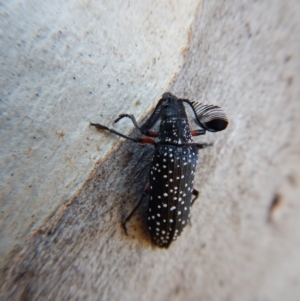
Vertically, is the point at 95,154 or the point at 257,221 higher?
the point at 257,221

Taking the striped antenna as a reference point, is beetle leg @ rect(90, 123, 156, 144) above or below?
below

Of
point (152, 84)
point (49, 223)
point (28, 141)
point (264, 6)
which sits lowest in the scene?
point (49, 223)

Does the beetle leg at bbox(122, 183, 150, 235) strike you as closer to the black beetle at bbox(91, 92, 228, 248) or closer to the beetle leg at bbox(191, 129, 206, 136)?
the black beetle at bbox(91, 92, 228, 248)

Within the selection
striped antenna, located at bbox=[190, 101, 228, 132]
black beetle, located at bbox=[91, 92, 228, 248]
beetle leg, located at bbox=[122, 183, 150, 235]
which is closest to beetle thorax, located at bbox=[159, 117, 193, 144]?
black beetle, located at bbox=[91, 92, 228, 248]

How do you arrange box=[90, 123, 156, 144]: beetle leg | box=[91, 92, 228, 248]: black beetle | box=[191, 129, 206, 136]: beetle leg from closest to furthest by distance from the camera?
box=[90, 123, 156, 144]: beetle leg → box=[91, 92, 228, 248]: black beetle → box=[191, 129, 206, 136]: beetle leg

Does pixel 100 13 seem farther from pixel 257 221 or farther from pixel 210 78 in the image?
pixel 257 221

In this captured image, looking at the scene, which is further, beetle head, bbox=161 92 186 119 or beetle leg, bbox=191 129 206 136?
beetle leg, bbox=191 129 206 136

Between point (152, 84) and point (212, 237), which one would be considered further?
point (212, 237)

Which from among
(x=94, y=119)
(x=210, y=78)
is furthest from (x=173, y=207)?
(x=210, y=78)
